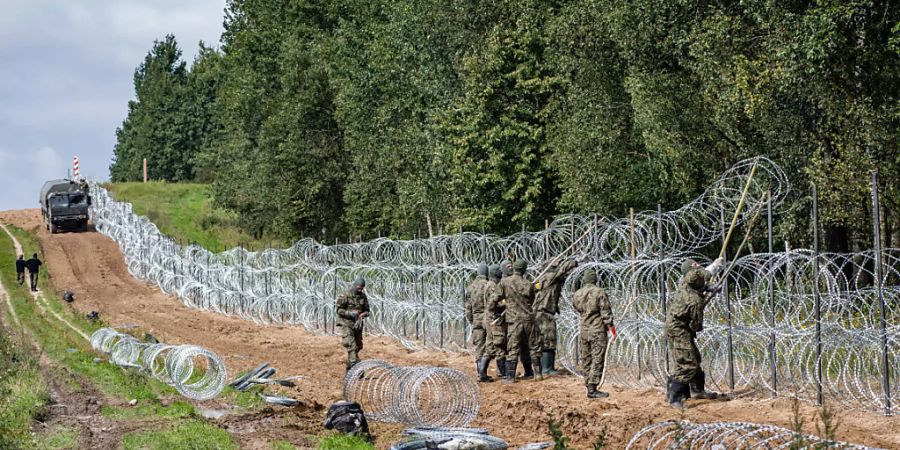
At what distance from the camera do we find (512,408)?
48.7ft

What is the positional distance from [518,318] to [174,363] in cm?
606

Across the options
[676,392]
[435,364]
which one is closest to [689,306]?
[676,392]

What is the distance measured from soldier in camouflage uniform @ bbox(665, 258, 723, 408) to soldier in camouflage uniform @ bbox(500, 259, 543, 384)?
3.33 m

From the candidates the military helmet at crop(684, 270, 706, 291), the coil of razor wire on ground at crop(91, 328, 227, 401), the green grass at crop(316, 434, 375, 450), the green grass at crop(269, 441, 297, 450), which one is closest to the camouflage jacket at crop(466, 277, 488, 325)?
the coil of razor wire on ground at crop(91, 328, 227, 401)

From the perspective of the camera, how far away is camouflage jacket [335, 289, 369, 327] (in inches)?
741

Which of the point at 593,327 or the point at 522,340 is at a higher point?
the point at 593,327

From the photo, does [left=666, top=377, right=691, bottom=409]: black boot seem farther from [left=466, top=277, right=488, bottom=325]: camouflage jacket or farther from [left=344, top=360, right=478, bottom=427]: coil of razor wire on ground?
[left=466, top=277, right=488, bottom=325]: camouflage jacket

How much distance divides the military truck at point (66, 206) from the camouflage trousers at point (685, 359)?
4619 cm

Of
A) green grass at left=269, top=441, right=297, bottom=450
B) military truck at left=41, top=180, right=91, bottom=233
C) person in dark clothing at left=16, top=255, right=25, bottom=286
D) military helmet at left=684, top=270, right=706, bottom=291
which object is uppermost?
military truck at left=41, top=180, right=91, bottom=233

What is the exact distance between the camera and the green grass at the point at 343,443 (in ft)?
41.2

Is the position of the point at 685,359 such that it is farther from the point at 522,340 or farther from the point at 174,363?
the point at 174,363

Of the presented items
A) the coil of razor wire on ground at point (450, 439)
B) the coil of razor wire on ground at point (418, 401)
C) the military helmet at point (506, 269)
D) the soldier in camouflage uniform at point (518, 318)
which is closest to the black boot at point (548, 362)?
the soldier in camouflage uniform at point (518, 318)

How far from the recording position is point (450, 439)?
11.8 m

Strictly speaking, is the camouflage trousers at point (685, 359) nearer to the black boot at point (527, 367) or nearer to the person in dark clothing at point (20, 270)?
the black boot at point (527, 367)
